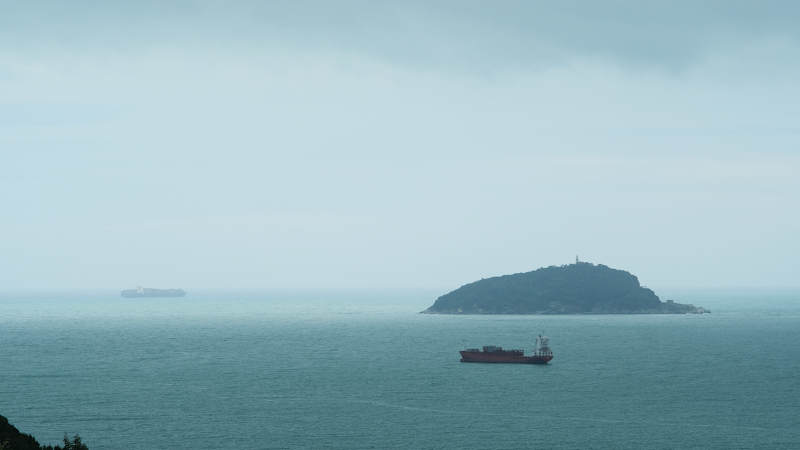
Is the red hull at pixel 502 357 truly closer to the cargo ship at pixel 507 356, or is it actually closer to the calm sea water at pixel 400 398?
the cargo ship at pixel 507 356

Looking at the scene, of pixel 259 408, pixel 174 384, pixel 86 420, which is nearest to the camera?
pixel 86 420

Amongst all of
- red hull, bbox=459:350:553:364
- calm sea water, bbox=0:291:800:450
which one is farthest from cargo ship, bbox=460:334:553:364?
calm sea water, bbox=0:291:800:450

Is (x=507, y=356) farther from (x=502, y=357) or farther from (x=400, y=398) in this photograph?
(x=400, y=398)

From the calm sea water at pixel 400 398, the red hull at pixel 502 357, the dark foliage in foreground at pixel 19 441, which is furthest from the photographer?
the red hull at pixel 502 357

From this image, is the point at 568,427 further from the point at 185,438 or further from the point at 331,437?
the point at 185,438

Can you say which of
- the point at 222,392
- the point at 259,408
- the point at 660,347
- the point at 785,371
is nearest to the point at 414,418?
the point at 259,408

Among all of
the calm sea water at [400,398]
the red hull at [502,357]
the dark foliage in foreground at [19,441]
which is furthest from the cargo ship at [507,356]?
the dark foliage in foreground at [19,441]

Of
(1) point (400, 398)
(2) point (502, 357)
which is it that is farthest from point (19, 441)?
(2) point (502, 357)

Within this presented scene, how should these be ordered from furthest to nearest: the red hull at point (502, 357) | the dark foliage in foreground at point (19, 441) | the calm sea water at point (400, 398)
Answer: the red hull at point (502, 357) < the calm sea water at point (400, 398) < the dark foliage in foreground at point (19, 441)

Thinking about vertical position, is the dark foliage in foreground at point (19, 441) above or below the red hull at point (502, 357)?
below
